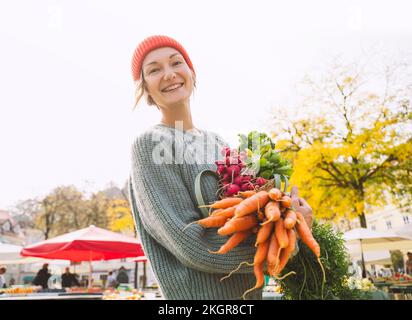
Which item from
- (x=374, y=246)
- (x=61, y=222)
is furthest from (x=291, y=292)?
(x=61, y=222)

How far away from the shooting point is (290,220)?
Result: 1.23 m

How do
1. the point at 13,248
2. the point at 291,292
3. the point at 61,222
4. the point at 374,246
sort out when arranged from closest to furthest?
1. the point at 291,292
2. the point at 374,246
3. the point at 13,248
4. the point at 61,222

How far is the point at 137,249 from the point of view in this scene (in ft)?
24.4

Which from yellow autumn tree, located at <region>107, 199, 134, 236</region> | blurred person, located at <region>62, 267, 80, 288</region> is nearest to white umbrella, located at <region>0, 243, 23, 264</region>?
blurred person, located at <region>62, 267, 80, 288</region>

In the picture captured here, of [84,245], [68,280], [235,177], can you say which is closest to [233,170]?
[235,177]

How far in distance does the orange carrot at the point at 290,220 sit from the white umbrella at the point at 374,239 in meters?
8.80

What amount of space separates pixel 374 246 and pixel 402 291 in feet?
9.44

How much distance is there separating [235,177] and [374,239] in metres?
9.72

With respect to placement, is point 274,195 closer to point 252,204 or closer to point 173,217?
point 252,204

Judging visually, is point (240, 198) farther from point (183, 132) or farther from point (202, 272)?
point (183, 132)

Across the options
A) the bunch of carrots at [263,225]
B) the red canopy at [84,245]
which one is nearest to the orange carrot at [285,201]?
the bunch of carrots at [263,225]

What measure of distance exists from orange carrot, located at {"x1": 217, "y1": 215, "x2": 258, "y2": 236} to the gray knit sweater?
84mm

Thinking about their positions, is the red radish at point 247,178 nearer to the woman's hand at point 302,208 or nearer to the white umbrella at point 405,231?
the woman's hand at point 302,208

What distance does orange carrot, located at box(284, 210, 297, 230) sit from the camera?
122cm
